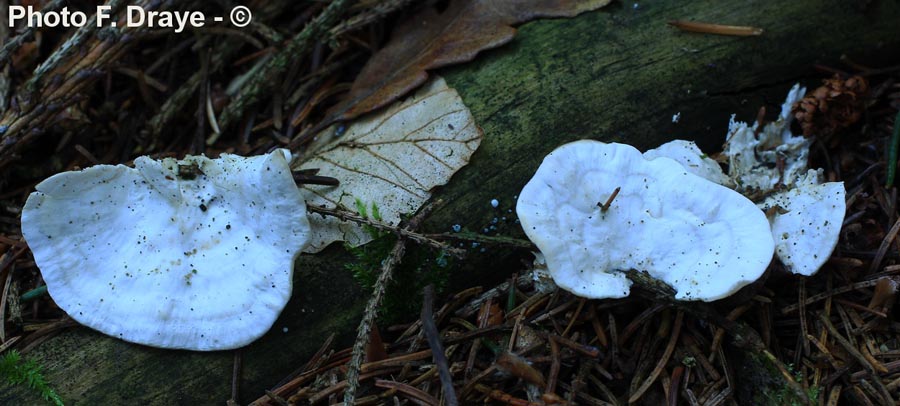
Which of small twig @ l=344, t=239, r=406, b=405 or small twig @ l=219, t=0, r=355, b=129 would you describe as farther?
small twig @ l=219, t=0, r=355, b=129

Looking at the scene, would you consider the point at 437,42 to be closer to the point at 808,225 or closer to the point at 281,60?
the point at 281,60

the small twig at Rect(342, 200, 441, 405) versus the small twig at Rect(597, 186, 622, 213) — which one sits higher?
the small twig at Rect(597, 186, 622, 213)

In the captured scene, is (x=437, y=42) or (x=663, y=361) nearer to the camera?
(x=663, y=361)

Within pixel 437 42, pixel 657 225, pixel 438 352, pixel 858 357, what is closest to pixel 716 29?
pixel 657 225

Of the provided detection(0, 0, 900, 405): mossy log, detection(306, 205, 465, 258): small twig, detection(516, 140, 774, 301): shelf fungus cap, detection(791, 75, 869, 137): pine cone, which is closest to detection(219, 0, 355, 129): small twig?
detection(0, 0, 900, 405): mossy log

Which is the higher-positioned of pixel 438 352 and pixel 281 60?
pixel 281 60

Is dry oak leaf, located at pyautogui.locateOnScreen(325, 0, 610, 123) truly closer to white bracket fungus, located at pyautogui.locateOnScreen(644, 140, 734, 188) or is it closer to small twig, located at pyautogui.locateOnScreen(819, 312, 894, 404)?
white bracket fungus, located at pyautogui.locateOnScreen(644, 140, 734, 188)

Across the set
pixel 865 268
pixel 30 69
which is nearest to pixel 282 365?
pixel 30 69
